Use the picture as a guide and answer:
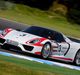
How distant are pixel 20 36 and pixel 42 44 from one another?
0.90 meters

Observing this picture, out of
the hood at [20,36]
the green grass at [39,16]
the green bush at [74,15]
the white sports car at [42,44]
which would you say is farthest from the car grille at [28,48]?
the green bush at [74,15]

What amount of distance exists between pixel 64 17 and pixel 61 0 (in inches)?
140

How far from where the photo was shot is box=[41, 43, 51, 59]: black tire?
Result: 1455 centimetres

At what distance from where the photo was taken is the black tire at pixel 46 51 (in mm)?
14555

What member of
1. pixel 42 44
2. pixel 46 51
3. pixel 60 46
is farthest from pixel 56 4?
pixel 42 44

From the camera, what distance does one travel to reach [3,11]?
1314 inches

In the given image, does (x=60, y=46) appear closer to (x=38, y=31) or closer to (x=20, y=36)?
(x=38, y=31)

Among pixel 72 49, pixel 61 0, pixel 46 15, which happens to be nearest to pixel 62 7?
pixel 61 0

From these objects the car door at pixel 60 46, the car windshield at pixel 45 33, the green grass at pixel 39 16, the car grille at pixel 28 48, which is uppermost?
the car windshield at pixel 45 33

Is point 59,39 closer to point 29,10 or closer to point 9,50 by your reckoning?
point 9,50

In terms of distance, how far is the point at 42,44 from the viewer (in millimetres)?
14484

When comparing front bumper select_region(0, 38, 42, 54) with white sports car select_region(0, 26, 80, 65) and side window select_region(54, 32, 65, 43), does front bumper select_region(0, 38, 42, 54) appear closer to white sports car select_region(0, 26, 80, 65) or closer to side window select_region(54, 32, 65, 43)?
white sports car select_region(0, 26, 80, 65)

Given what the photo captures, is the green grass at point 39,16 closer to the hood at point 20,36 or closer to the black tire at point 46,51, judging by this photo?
the hood at point 20,36

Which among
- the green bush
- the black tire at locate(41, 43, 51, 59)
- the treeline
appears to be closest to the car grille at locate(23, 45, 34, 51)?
the black tire at locate(41, 43, 51, 59)
